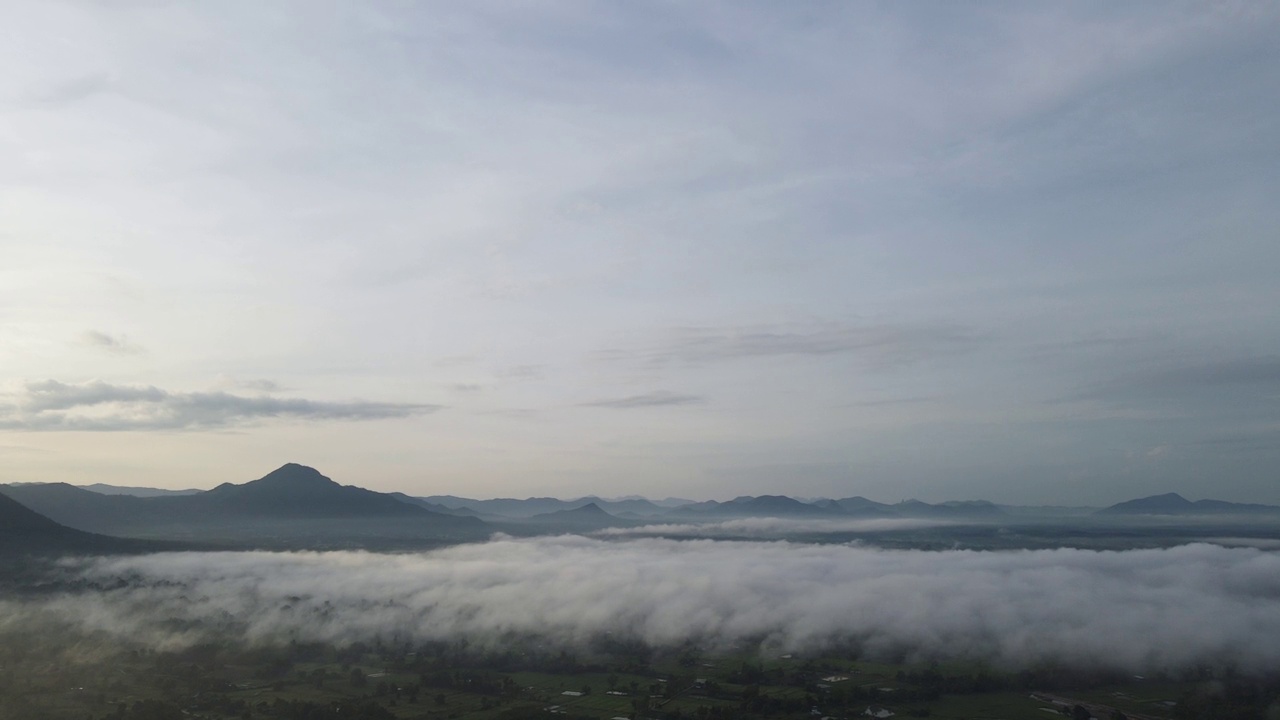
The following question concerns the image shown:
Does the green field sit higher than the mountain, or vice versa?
the mountain

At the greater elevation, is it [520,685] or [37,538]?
[37,538]

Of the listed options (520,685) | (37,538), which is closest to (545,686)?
(520,685)

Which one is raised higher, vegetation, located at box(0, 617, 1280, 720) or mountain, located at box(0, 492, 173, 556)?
mountain, located at box(0, 492, 173, 556)

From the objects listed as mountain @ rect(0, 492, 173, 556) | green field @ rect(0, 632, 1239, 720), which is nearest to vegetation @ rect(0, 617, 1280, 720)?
green field @ rect(0, 632, 1239, 720)

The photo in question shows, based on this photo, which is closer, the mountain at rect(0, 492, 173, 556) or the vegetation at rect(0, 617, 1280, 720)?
the vegetation at rect(0, 617, 1280, 720)

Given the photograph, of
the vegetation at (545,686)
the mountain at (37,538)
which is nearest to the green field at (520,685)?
the vegetation at (545,686)

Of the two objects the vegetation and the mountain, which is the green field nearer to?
the vegetation

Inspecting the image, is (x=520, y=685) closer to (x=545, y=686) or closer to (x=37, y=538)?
(x=545, y=686)

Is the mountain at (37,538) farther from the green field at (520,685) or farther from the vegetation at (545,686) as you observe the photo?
the green field at (520,685)

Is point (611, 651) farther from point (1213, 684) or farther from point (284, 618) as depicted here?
point (1213, 684)

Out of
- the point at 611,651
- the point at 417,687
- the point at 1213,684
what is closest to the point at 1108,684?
the point at 1213,684

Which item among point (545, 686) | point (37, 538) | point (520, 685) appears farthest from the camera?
point (37, 538)
